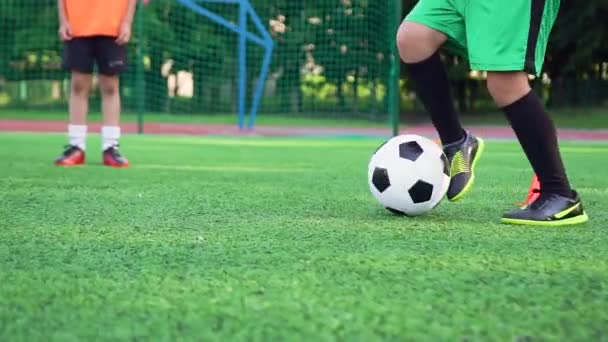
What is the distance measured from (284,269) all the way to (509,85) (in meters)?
1.28

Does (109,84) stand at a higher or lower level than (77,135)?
higher

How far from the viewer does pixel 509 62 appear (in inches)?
105

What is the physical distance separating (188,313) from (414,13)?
6.17 ft

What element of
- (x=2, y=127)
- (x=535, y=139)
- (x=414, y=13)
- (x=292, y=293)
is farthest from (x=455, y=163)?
(x=2, y=127)

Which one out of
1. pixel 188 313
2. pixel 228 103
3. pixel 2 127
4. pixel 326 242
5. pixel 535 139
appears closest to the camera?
pixel 188 313

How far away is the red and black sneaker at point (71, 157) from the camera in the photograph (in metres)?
5.11

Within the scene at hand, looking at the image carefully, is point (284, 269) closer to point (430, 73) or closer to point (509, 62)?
point (509, 62)

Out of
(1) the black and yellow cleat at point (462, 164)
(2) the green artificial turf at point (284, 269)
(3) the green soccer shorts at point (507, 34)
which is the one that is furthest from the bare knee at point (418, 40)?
(2) the green artificial turf at point (284, 269)

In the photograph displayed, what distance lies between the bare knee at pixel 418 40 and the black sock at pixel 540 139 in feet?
1.23

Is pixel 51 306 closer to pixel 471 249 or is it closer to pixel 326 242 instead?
pixel 326 242

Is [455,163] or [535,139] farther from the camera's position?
[455,163]

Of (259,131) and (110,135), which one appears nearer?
(110,135)

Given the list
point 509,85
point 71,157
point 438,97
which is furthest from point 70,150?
point 509,85

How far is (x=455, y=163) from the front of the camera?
308 centimetres
